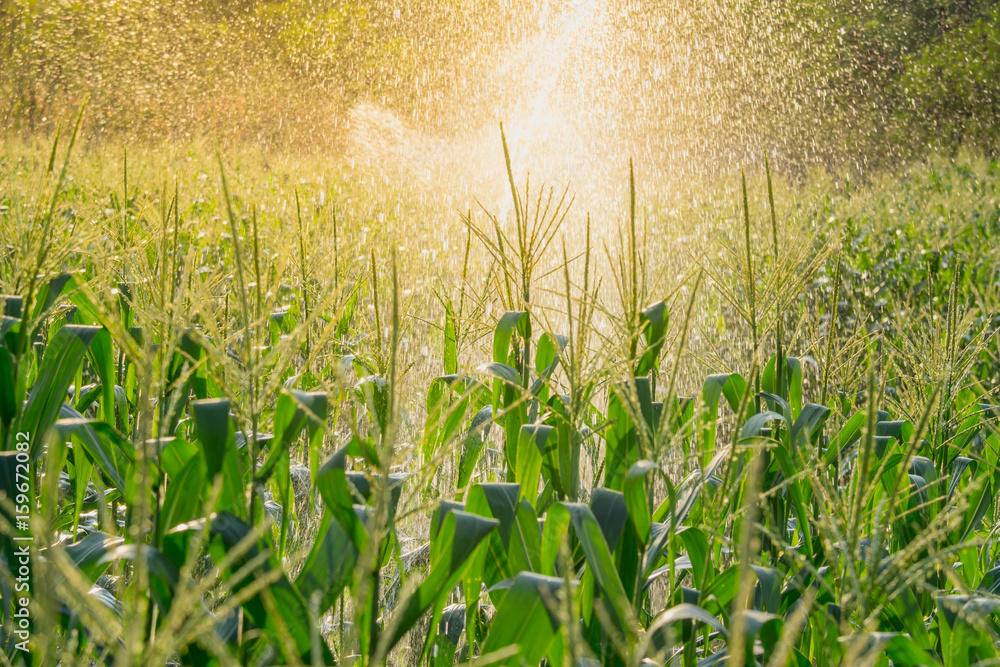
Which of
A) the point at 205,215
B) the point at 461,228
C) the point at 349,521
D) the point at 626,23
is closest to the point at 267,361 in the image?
the point at 349,521

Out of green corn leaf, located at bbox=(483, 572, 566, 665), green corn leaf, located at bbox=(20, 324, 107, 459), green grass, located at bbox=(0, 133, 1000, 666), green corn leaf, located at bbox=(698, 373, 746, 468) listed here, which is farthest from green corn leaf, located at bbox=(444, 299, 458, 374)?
green corn leaf, located at bbox=(483, 572, 566, 665)

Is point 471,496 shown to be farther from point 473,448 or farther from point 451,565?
point 473,448

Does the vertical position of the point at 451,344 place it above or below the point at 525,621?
above

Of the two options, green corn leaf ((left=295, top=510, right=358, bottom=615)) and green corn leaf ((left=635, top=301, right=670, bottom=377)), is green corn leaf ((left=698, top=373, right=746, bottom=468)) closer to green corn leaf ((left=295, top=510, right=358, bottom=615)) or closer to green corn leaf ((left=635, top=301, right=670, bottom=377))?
green corn leaf ((left=635, top=301, right=670, bottom=377))

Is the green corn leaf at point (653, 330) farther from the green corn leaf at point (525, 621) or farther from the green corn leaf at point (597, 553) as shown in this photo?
the green corn leaf at point (525, 621)

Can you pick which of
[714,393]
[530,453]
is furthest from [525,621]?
[714,393]

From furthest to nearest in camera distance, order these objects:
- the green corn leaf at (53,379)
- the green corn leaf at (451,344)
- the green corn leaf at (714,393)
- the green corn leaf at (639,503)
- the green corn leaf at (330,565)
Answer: the green corn leaf at (451,344), the green corn leaf at (714,393), the green corn leaf at (53,379), the green corn leaf at (639,503), the green corn leaf at (330,565)

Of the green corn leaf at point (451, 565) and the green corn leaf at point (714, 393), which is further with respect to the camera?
the green corn leaf at point (714, 393)

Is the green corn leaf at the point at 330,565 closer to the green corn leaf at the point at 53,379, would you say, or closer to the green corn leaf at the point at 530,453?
the green corn leaf at the point at 530,453

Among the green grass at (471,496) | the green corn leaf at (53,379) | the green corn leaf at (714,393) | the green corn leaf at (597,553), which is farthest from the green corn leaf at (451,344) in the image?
the green corn leaf at (597,553)

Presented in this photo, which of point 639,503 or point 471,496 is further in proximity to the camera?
point 471,496

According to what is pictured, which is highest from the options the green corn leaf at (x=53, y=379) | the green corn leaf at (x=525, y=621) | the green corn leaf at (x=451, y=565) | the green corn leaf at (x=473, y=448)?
the green corn leaf at (x=53, y=379)

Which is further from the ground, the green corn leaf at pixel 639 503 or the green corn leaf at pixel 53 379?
the green corn leaf at pixel 53 379

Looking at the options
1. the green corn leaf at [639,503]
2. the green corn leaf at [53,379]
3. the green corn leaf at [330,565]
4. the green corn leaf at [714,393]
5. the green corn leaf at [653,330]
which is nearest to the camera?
the green corn leaf at [330,565]
